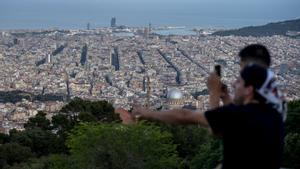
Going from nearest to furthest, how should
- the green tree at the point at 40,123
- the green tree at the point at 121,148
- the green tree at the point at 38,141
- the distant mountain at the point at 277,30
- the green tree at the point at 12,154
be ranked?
the green tree at the point at 121,148 < the green tree at the point at 12,154 < the green tree at the point at 38,141 < the green tree at the point at 40,123 < the distant mountain at the point at 277,30

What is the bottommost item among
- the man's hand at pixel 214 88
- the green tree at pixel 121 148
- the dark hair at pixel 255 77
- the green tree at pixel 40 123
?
the green tree at pixel 40 123

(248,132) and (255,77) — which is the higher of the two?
(255,77)

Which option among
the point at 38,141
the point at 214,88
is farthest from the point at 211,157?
the point at 38,141

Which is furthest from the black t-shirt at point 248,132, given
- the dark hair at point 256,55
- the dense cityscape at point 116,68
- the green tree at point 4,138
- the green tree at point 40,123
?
the dense cityscape at point 116,68

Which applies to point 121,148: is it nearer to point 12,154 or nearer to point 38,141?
point 12,154

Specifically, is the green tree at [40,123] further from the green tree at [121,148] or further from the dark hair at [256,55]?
the dark hair at [256,55]

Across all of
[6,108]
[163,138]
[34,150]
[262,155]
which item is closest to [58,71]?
[6,108]
